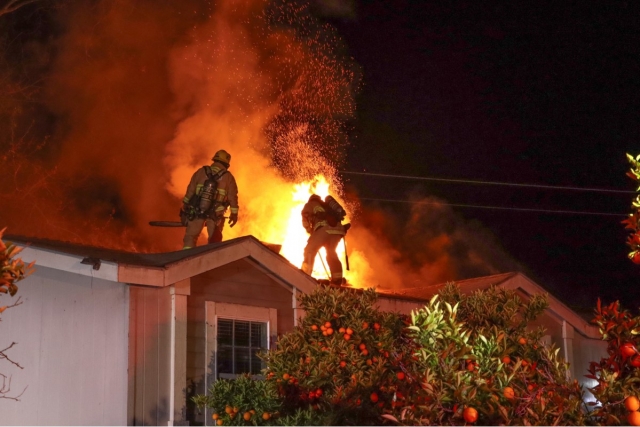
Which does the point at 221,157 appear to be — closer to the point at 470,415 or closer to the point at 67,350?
the point at 67,350

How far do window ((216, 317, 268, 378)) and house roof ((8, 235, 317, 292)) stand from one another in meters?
0.66

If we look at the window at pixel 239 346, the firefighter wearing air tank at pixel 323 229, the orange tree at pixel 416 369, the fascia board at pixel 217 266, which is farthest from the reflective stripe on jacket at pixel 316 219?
the orange tree at pixel 416 369

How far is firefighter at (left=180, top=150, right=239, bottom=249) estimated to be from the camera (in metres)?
13.2

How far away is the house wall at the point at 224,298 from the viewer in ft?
33.6

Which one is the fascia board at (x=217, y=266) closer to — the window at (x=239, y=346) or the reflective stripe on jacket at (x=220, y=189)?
the window at (x=239, y=346)

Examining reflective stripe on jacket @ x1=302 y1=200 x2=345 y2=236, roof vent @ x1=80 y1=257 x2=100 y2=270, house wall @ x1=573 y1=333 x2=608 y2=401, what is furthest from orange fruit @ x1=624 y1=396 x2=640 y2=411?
house wall @ x1=573 y1=333 x2=608 y2=401

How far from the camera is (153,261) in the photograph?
10.2 meters

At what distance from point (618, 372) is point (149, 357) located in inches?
203

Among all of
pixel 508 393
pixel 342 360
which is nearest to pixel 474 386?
pixel 508 393

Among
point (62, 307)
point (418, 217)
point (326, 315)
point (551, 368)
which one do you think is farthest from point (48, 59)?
point (551, 368)

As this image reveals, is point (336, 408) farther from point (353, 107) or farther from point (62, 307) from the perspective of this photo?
point (353, 107)

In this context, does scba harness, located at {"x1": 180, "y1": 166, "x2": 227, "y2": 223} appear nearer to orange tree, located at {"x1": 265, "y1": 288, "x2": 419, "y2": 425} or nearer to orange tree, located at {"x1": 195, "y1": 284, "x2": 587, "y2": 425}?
orange tree, located at {"x1": 195, "y1": 284, "x2": 587, "y2": 425}

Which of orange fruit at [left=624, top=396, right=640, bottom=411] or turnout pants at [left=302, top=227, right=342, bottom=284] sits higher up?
turnout pants at [left=302, top=227, right=342, bottom=284]

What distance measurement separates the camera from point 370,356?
26.8ft
